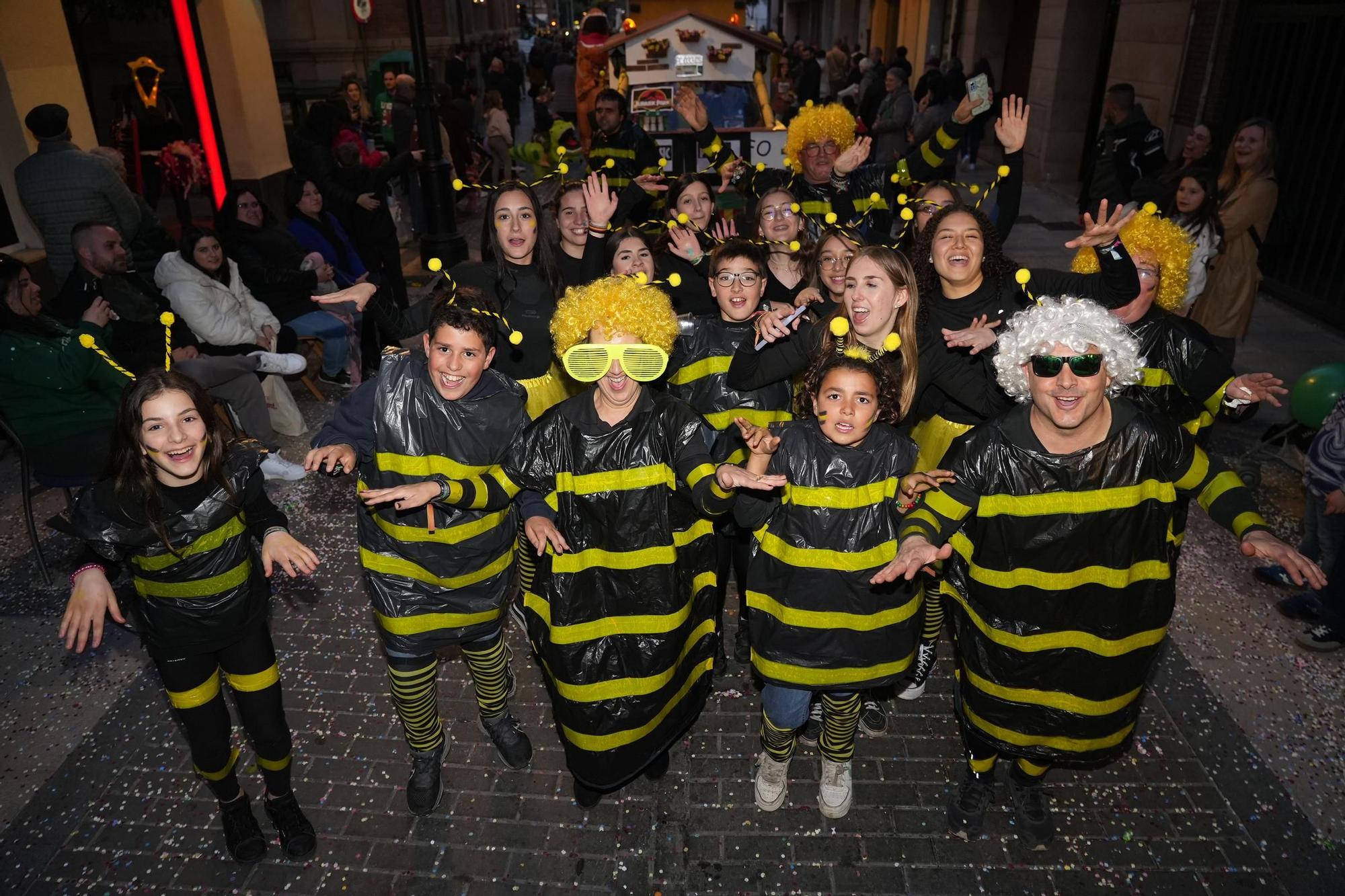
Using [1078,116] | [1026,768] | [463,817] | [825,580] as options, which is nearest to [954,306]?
[825,580]

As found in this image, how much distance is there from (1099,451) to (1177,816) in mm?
1626

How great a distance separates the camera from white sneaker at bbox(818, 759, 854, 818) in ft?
11.2

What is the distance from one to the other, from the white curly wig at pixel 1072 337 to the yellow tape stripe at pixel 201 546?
2.73 m

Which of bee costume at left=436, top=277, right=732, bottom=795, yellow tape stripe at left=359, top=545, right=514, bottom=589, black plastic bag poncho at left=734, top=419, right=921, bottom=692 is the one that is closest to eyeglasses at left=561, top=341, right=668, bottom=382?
bee costume at left=436, top=277, right=732, bottom=795

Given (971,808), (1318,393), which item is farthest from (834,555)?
(1318,393)

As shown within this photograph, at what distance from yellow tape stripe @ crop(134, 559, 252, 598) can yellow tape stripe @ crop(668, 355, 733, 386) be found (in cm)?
204

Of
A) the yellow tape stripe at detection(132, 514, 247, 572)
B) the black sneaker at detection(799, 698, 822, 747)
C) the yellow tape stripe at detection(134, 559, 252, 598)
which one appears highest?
the yellow tape stripe at detection(132, 514, 247, 572)

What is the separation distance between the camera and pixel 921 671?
3.99 meters

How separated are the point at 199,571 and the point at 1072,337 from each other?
2971 millimetres

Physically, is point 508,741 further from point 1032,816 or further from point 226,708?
point 1032,816

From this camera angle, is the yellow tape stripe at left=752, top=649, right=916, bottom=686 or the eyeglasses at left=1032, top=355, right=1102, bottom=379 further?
the yellow tape stripe at left=752, top=649, right=916, bottom=686

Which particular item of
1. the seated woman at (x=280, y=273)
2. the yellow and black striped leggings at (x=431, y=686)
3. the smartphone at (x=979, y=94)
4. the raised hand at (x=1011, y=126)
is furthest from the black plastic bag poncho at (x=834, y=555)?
the seated woman at (x=280, y=273)

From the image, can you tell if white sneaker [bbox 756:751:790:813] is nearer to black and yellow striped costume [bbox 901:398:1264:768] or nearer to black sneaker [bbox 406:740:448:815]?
black and yellow striped costume [bbox 901:398:1264:768]

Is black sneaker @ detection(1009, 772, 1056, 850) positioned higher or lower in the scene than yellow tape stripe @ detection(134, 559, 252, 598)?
lower
